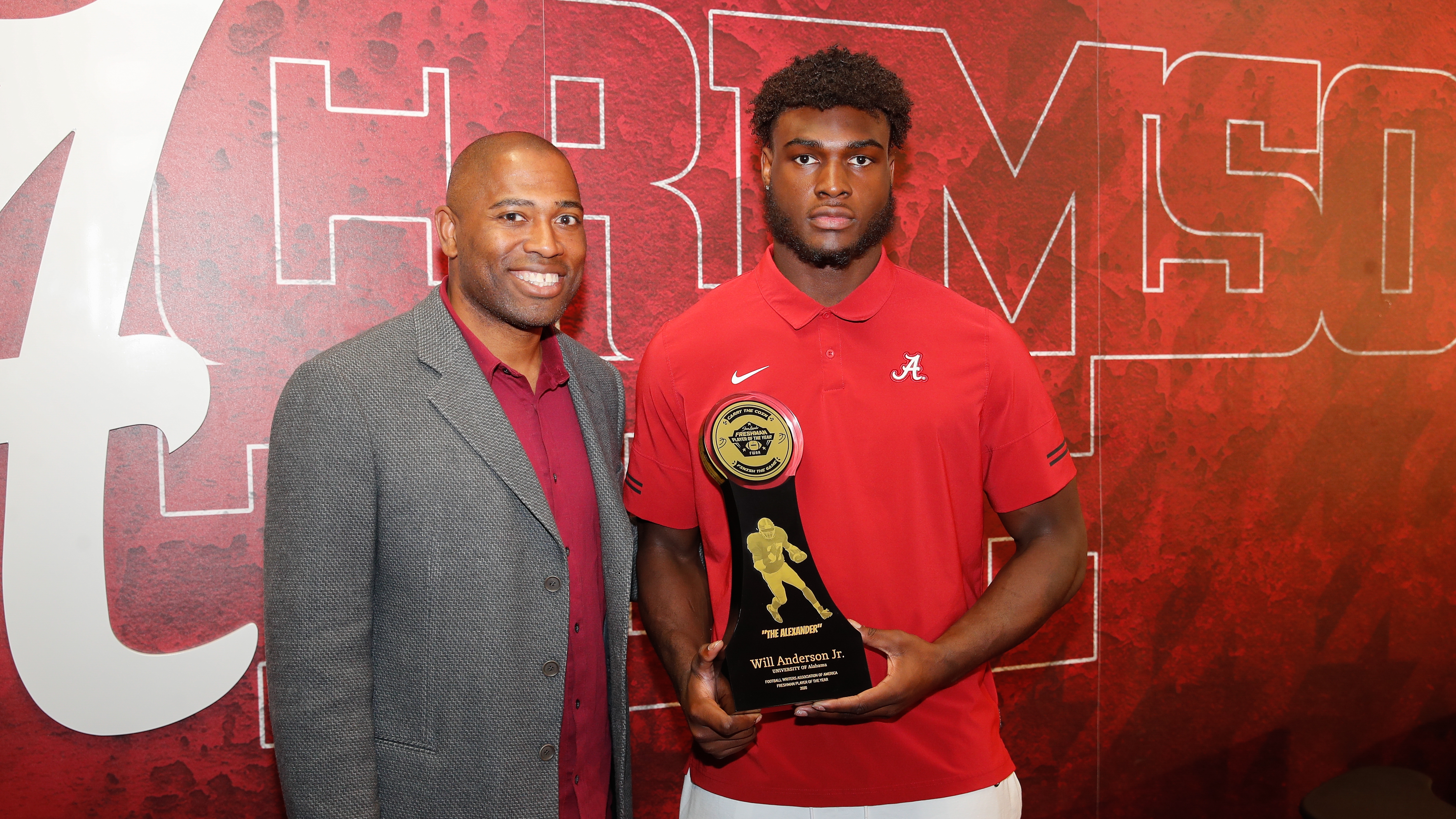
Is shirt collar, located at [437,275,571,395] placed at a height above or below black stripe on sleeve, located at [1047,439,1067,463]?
above

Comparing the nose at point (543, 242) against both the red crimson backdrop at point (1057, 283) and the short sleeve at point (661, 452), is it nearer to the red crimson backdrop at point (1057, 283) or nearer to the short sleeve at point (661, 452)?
the short sleeve at point (661, 452)

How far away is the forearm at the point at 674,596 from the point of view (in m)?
A: 1.43

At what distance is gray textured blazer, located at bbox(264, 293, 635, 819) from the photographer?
48.9 inches

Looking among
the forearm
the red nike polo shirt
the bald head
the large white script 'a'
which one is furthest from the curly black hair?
the large white script 'a'

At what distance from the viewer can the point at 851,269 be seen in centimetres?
151

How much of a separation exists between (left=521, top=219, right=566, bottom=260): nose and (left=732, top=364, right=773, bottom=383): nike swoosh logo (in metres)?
0.35

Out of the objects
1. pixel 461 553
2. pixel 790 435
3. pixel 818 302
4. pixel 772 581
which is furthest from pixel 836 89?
pixel 461 553

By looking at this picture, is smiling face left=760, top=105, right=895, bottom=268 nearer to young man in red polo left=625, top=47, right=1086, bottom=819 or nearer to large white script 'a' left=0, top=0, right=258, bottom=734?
young man in red polo left=625, top=47, right=1086, bottom=819

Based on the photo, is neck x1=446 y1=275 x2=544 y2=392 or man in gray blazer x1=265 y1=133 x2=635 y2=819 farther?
neck x1=446 y1=275 x2=544 y2=392

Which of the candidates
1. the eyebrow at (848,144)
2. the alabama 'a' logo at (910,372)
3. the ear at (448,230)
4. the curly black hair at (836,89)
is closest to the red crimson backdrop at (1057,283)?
the ear at (448,230)

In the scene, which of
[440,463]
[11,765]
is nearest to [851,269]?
[440,463]

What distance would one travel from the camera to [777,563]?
1.32 m

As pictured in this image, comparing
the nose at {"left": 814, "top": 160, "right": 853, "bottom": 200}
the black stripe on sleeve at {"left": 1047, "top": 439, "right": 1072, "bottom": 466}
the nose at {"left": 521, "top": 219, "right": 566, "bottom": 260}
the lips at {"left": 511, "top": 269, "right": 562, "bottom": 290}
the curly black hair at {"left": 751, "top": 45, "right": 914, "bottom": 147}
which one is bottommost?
the black stripe on sleeve at {"left": 1047, "top": 439, "right": 1072, "bottom": 466}

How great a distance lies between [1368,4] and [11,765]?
428 centimetres
